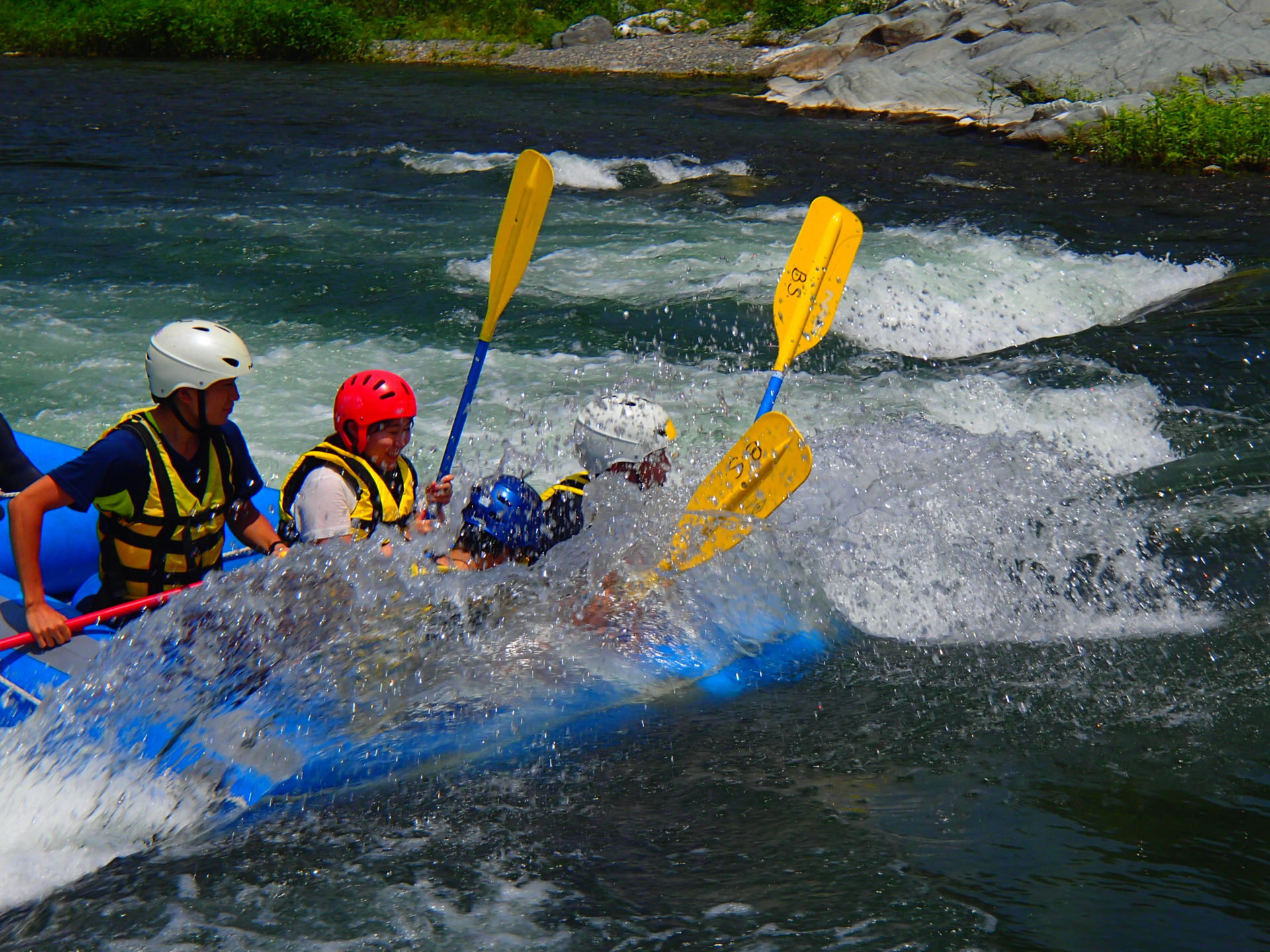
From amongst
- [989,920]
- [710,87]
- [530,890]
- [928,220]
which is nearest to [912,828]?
[989,920]

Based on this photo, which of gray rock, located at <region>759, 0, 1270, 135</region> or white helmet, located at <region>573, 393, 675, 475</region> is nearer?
white helmet, located at <region>573, 393, 675, 475</region>

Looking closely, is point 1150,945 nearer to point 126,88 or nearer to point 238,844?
point 238,844

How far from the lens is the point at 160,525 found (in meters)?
2.99

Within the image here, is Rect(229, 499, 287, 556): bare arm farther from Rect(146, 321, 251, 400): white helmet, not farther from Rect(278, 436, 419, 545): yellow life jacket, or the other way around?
Rect(146, 321, 251, 400): white helmet

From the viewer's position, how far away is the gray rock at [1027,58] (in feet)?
43.5

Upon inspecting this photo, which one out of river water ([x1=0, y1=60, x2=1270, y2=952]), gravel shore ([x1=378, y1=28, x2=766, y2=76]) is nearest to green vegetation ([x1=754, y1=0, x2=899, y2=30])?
gravel shore ([x1=378, y1=28, x2=766, y2=76])

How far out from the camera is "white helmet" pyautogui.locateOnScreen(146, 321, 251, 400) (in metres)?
2.83

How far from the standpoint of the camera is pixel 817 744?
314 centimetres

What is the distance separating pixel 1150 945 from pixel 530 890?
1.31 metres

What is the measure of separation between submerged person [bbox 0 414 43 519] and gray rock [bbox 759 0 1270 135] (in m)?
12.1

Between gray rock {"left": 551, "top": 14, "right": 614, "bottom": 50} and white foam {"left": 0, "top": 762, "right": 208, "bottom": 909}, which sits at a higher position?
gray rock {"left": 551, "top": 14, "right": 614, "bottom": 50}

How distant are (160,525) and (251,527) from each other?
0.90 feet

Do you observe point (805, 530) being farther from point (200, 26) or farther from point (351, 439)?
point (200, 26)

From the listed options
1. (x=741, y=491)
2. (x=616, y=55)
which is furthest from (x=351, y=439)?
(x=616, y=55)
